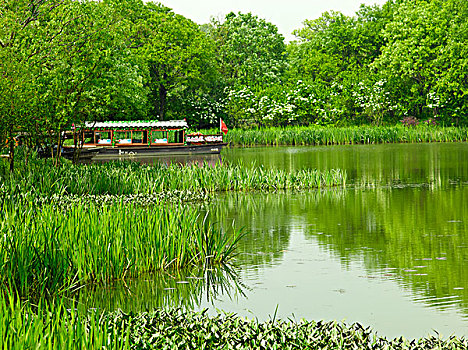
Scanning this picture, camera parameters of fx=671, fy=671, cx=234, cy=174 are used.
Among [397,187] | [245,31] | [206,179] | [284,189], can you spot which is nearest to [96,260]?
[206,179]

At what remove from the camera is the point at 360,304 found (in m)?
7.40

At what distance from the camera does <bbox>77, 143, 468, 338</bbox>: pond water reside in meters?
7.18

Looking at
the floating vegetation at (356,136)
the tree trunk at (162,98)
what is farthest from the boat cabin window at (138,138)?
the floating vegetation at (356,136)

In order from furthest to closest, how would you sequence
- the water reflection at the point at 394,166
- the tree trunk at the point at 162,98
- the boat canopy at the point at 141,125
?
1. the tree trunk at the point at 162,98
2. the boat canopy at the point at 141,125
3. the water reflection at the point at 394,166

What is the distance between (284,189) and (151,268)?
11338 millimetres

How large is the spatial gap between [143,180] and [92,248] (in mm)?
9341

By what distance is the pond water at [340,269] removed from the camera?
7.18 meters

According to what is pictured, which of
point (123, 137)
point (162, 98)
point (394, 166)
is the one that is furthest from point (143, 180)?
point (162, 98)

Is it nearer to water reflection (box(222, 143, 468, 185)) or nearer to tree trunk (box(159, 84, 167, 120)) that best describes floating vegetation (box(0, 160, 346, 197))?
water reflection (box(222, 143, 468, 185))

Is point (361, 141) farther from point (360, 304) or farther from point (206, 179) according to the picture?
point (360, 304)

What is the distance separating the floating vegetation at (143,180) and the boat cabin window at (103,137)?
23.1m

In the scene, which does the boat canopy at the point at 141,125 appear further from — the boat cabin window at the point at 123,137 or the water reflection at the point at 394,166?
the water reflection at the point at 394,166

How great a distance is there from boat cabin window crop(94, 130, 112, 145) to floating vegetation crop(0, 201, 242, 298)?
117ft

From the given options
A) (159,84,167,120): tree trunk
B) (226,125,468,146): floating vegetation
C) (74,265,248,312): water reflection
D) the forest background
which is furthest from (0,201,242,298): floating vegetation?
(159,84,167,120): tree trunk
